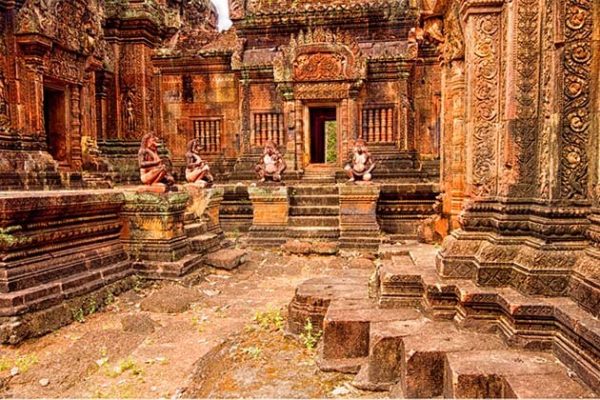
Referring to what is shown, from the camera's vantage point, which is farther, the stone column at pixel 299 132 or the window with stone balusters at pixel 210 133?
the window with stone balusters at pixel 210 133

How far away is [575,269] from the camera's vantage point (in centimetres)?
320

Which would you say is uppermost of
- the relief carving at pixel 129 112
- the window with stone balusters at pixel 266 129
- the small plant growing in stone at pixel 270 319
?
the relief carving at pixel 129 112

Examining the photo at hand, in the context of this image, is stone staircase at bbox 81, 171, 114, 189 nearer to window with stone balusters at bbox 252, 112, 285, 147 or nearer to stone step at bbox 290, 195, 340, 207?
window with stone balusters at bbox 252, 112, 285, 147

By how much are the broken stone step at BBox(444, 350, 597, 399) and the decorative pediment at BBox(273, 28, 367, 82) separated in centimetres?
1022

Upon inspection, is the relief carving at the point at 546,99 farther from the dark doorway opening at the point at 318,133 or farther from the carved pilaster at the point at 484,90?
the dark doorway opening at the point at 318,133

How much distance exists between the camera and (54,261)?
5312mm

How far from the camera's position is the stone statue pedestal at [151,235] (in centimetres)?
679

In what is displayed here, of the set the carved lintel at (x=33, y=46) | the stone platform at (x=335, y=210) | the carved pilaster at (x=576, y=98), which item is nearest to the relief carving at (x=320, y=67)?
the stone platform at (x=335, y=210)

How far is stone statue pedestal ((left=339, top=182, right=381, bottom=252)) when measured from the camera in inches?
383

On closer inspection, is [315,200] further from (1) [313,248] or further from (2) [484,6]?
(2) [484,6]

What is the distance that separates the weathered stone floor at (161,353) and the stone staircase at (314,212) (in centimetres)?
375

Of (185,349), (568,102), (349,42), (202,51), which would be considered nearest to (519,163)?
(568,102)

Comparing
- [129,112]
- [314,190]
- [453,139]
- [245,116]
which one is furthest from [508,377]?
[129,112]

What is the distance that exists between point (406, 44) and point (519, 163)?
32.5 feet
